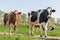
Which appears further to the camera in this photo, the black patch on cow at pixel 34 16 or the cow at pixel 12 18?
the black patch on cow at pixel 34 16

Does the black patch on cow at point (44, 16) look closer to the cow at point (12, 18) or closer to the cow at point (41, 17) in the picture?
the cow at point (41, 17)

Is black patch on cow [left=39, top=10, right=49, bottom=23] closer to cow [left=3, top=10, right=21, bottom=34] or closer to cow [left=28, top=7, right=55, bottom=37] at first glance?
cow [left=28, top=7, right=55, bottom=37]

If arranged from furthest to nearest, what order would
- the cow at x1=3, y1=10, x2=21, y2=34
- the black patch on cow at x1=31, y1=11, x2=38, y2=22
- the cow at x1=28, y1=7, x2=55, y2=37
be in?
the black patch on cow at x1=31, y1=11, x2=38, y2=22 < the cow at x1=3, y1=10, x2=21, y2=34 < the cow at x1=28, y1=7, x2=55, y2=37

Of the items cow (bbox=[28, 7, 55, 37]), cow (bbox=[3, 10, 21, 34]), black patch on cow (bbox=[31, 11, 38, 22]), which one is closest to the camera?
cow (bbox=[28, 7, 55, 37])

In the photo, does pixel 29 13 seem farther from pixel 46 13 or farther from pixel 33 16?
pixel 46 13

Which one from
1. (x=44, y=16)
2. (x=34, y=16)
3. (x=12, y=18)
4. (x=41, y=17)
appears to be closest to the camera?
(x=44, y=16)

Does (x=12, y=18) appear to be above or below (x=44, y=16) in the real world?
below

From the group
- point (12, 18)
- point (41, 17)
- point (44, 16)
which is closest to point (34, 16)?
point (41, 17)

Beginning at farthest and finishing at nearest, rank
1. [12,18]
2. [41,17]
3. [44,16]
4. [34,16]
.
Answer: [34,16], [12,18], [41,17], [44,16]

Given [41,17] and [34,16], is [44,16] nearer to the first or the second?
[41,17]

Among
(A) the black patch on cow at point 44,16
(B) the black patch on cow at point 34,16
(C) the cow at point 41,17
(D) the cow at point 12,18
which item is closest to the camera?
(C) the cow at point 41,17

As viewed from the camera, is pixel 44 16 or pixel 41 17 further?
pixel 41 17

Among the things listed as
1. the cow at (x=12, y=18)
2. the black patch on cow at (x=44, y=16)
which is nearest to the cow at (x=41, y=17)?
the black patch on cow at (x=44, y=16)

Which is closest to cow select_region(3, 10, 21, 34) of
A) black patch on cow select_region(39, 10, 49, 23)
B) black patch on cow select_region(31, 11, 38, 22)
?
black patch on cow select_region(31, 11, 38, 22)
